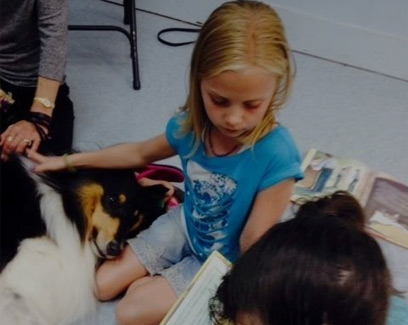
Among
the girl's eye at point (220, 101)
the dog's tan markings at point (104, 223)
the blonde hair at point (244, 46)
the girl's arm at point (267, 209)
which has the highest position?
the blonde hair at point (244, 46)

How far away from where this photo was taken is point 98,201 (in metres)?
1.49

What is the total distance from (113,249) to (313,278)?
0.74 m

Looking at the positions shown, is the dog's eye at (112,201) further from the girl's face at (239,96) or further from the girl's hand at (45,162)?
the girl's face at (239,96)

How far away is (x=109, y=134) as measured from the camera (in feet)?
7.03

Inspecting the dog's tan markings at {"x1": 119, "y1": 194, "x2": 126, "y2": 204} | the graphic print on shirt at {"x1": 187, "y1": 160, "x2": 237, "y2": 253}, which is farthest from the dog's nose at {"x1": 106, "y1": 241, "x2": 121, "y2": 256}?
the graphic print on shirt at {"x1": 187, "y1": 160, "x2": 237, "y2": 253}

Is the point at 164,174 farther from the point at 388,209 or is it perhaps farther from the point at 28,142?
the point at 388,209

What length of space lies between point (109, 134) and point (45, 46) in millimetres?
534

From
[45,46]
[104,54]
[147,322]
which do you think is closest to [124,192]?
[147,322]

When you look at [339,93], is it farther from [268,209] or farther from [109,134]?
[268,209]

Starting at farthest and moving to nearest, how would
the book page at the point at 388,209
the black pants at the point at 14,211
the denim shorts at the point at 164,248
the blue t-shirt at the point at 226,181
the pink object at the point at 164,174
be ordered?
1. the book page at the point at 388,209
2. the pink object at the point at 164,174
3. the denim shorts at the point at 164,248
4. the black pants at the point at 14,211
5. the blue t-shirt at the point at 226,181

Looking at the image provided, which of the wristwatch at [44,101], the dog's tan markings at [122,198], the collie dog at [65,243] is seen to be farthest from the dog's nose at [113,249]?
the wristwatch at [44,101]

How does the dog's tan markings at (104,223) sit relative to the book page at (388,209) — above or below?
above

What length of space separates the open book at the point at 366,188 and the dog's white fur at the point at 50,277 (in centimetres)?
66

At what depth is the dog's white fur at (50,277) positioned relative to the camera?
1.43 m
